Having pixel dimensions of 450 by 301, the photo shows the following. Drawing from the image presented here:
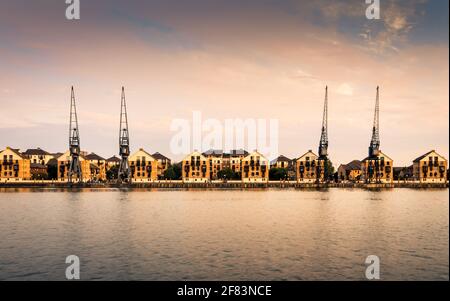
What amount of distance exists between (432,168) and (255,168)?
72074 mm

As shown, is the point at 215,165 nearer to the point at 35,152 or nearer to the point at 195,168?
the point at 195,168

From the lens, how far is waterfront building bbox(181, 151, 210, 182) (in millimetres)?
144750

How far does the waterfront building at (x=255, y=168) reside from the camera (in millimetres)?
145250

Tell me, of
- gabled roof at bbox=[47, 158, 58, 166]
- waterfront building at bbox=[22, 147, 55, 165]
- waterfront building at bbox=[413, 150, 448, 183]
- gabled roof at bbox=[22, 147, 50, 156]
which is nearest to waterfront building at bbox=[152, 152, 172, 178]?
gabled roof at bbox=[47, 158, 58, 166]

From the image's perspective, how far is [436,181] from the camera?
156 m

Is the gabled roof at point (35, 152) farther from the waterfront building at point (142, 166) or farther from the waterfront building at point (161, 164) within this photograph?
the waterfront building at point (142, 166)

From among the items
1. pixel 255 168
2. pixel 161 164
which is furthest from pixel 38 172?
pixel 255 168

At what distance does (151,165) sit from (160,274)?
403 ft

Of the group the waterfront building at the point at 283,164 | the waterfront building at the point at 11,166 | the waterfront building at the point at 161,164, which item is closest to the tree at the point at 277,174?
the waterfront building at the point at 283,164
